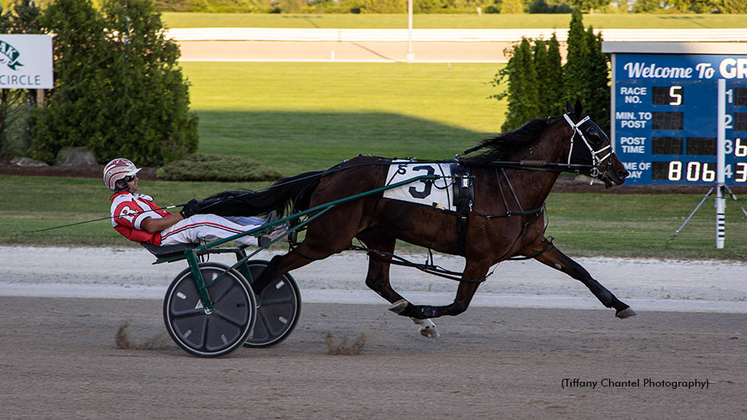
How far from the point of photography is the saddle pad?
5.39 meters

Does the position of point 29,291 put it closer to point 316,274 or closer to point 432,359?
point 316,274

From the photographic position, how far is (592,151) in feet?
18.0

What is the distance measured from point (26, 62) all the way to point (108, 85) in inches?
62.8

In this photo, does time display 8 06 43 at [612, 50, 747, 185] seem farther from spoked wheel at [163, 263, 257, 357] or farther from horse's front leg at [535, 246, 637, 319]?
spoked wheel at [163, 263, 257, 357]

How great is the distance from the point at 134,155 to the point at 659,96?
10568 mm

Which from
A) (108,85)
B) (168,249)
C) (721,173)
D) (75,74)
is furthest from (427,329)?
(75,74)

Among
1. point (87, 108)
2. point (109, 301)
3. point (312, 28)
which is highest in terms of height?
point (312, 28)

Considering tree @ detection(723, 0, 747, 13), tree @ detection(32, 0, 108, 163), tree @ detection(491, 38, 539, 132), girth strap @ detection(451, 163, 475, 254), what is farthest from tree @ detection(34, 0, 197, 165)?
tree @ detection(723, 0, 747, 13)

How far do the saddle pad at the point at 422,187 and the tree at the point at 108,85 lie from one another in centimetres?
1205

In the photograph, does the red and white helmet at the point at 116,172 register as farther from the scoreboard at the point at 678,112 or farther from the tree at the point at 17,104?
the tree at the point at 17,104

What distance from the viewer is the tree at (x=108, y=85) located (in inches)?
645

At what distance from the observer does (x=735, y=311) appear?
683 centimetres

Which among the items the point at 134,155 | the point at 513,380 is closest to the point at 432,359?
the point at 513,380

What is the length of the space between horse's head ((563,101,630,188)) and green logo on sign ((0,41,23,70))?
13.7 m
